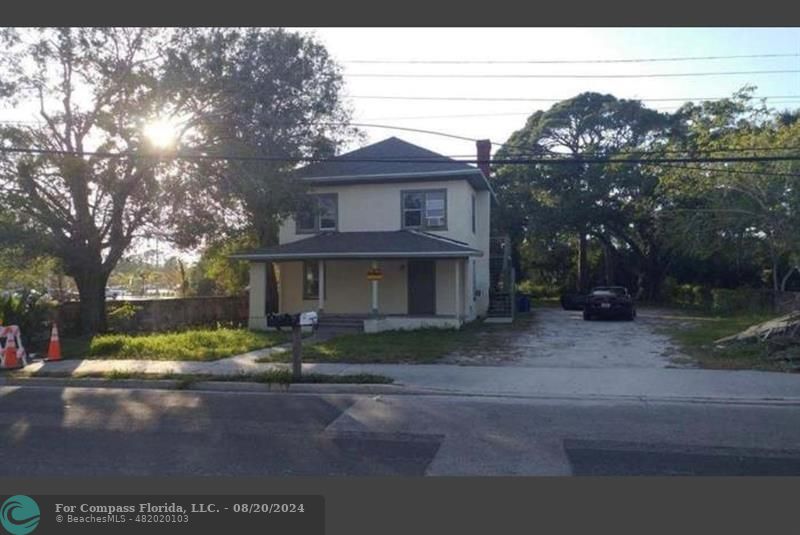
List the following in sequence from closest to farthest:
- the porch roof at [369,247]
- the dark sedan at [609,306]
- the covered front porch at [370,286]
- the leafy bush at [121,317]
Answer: the porch roof at [369,247], the covered front porch at [370,286], the leafy bush at [121,317], the dark sedan at [609,306]

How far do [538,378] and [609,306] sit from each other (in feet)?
53.2

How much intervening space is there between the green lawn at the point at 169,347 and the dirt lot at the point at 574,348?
526cm

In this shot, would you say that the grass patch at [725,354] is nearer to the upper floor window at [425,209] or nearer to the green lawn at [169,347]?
the upper floor window at [425,209]

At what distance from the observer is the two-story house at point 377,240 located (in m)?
23.4

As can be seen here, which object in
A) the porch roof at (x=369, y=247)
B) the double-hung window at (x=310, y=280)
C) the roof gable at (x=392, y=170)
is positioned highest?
the roof gable at (x=392, y=170)

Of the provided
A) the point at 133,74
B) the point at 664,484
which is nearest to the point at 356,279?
the point at 133,74

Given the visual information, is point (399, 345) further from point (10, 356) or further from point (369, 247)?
point (10, 356)

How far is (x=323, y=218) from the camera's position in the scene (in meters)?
25.2

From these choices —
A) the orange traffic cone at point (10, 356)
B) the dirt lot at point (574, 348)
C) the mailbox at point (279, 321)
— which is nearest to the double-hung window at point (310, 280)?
the mailbox at point (279, 321)

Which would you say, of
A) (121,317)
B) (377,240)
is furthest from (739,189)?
(121,317)

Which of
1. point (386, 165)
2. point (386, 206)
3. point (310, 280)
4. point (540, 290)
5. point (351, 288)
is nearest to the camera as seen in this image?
point (386, 206)

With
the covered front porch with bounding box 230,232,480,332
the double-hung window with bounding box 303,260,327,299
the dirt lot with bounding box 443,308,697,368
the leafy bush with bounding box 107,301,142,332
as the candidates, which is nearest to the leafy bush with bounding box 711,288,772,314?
the dirt lot with bounding box 443,308,697,368

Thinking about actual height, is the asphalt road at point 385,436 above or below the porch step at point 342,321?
below

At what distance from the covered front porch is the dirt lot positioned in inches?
106
